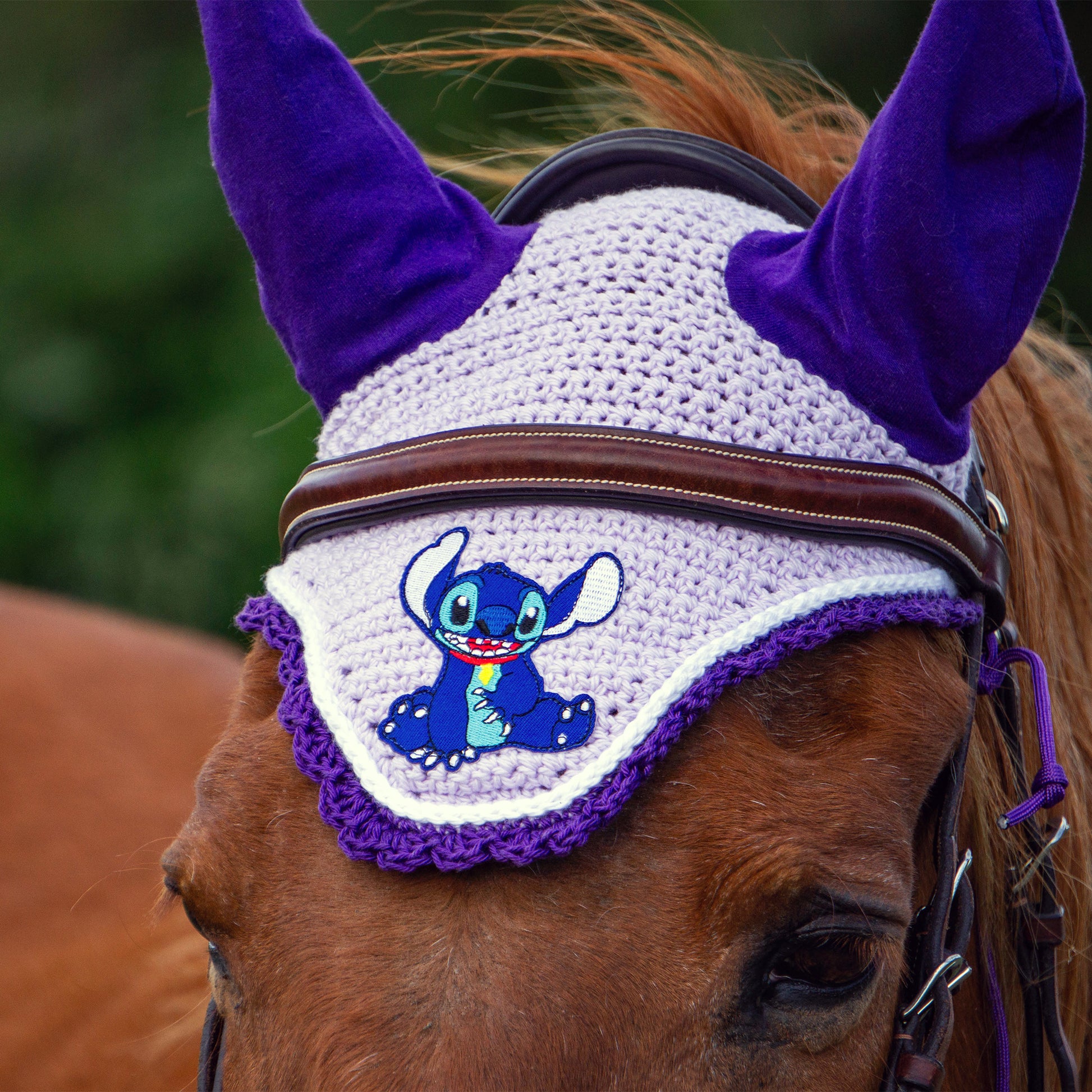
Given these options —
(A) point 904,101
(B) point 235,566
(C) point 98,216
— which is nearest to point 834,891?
(A) point 904,101

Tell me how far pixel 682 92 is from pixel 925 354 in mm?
801

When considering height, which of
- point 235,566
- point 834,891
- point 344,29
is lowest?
point 235,566

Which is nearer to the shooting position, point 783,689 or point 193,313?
point 783,689

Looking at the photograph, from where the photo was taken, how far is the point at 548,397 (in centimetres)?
118

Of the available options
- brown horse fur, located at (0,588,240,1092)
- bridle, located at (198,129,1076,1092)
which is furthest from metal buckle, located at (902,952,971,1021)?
brown horse fur, located at (0,588,240,1092)

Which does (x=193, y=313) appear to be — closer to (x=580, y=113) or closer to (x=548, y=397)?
(x=580, y=113)

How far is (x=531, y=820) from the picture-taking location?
1.01 meters

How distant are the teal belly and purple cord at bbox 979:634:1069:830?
→ 61cm

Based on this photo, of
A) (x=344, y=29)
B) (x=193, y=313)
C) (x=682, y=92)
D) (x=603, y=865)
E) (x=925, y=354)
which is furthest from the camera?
(x=193, y=313)

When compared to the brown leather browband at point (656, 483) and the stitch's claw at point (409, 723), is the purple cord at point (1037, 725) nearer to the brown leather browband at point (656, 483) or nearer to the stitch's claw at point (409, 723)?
the brown leather browband at point (656, 483)

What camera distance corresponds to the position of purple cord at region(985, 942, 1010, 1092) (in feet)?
4.58

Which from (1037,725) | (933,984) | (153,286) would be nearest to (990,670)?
(1037,725)

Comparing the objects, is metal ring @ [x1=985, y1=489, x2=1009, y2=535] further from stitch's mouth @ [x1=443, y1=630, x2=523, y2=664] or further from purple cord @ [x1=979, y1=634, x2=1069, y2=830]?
stitch's mouth @ [x1=443, y1=630, x2=523, y2=664]

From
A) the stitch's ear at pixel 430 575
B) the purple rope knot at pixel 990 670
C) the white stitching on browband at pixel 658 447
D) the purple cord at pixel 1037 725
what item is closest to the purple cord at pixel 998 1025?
the purple cord at pixel 1037 725
